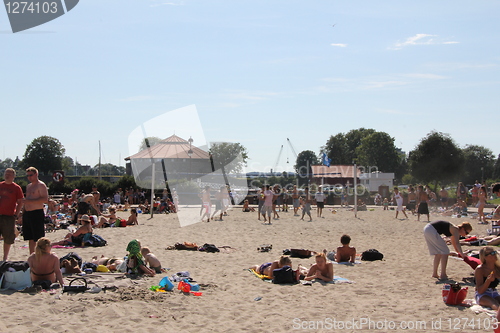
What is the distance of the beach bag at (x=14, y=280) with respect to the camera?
681 centimetres

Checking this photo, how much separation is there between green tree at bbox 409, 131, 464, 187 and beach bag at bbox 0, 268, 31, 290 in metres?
40.5

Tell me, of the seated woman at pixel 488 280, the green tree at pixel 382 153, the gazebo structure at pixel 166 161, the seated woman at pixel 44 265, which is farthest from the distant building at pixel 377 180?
the seated woman at pixel 44 265

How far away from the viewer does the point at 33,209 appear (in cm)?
841

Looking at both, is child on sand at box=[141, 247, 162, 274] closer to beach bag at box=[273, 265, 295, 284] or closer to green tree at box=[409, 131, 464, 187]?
beach bag at box=[273, 265, 295, 284]

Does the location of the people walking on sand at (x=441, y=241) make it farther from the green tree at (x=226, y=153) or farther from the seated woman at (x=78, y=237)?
the green tree at (x=226, y=153)

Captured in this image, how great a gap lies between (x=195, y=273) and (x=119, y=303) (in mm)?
2380

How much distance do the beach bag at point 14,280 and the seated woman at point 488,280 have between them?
626 centimetres

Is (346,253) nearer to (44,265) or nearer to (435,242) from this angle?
(435,242)

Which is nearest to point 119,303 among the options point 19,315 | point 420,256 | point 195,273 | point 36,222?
point 19,315

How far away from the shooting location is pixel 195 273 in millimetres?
8516

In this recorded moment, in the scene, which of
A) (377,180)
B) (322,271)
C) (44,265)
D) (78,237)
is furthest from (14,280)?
(377,180)

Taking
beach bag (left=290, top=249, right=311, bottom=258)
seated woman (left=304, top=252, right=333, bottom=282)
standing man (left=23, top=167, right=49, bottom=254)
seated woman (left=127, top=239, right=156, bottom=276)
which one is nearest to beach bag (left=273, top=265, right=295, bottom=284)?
seated woman (left=304, top=252, right=333, bottom=282)

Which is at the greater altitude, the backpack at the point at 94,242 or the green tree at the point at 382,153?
the green tree at the point at 382,153

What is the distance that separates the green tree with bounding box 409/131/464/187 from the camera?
1661 inches
